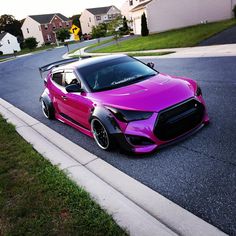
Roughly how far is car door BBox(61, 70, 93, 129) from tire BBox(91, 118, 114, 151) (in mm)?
260

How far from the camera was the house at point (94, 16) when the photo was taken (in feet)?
289

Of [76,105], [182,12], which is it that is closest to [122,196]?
[76,105]

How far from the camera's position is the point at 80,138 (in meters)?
6.60

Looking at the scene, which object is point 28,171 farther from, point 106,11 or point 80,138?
point 106,11

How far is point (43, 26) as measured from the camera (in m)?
87.1

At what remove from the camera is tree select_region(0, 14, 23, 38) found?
10744 centimetres

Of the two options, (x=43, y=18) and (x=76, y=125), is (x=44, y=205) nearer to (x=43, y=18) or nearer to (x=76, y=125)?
(x=76, y=125)

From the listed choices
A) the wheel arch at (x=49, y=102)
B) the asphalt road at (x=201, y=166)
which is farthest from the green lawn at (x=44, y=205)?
the wheel arch at (x=49, y=102)

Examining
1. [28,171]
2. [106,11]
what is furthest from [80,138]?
[106,11]

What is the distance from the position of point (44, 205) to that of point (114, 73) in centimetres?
318

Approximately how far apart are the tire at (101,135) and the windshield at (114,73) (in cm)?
70

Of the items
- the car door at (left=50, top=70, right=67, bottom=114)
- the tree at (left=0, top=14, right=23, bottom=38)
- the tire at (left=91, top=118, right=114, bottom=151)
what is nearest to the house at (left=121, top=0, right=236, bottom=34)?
the car door at (left=50, top=70, right=67, bottom=114)

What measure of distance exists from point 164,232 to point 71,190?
1580 mm

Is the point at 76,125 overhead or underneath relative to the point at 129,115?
underneath
